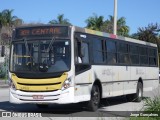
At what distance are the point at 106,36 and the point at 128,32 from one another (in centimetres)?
5905

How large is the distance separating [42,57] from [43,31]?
0.96 m

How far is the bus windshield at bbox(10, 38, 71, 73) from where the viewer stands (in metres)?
13.6

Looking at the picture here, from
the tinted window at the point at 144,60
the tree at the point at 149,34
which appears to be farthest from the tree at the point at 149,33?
the tinted window at the point at 144,60

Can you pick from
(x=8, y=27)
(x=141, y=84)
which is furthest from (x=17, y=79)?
(x=8, y=27)

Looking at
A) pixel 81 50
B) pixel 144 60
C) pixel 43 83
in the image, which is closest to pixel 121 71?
pixel 144 60

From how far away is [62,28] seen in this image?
1412 centimetres

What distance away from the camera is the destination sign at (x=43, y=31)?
46.1ft

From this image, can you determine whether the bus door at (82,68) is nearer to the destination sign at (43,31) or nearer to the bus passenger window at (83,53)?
the bus passenger window at (83,53)

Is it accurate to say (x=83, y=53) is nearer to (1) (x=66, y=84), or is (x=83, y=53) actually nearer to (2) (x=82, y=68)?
(2) (x=82, y=68)

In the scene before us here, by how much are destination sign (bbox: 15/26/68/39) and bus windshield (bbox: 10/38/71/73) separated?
231 millimetres

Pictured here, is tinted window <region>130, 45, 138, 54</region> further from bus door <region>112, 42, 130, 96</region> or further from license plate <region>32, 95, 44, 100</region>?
license plate <region>32, 95, 44, 100</region>

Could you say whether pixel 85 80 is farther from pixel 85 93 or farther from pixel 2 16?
pixel 2 16

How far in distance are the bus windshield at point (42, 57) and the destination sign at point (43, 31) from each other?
0.76 ft

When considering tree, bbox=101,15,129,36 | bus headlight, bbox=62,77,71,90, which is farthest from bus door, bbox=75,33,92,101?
tree, bbox=101,15,129,36
